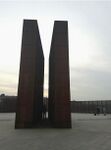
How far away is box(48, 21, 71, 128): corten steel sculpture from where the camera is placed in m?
13.2

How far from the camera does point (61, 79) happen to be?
13.7 m

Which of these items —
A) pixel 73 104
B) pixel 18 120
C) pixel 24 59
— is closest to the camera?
pixel 18 120

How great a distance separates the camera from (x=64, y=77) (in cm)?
1371

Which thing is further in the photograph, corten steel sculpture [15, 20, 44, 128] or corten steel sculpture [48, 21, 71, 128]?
corten steel sculpture [48, 21, 71, 128]

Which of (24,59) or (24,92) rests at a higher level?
(24,59)

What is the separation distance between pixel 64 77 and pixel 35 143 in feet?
20.7

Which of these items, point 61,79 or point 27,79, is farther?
point 61,79

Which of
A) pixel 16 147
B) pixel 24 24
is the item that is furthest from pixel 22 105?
pixel 16 147

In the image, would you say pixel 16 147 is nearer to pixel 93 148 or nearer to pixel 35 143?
pixel 35 143

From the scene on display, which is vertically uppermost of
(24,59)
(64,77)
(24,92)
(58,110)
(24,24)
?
(24,24)

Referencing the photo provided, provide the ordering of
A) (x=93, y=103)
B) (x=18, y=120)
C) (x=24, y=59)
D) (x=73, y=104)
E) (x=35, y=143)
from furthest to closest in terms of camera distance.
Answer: (x=73, y=104)
(x=93, y=103)
(x=24, y=59)
(x=18, y=120)
(x=35, y=143)

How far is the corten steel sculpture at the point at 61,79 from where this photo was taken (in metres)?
13.2

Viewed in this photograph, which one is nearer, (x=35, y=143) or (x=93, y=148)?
(x=93, y=148)

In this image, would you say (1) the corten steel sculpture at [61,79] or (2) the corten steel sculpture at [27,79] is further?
(1) the corten steel sculpture at [61,79]
